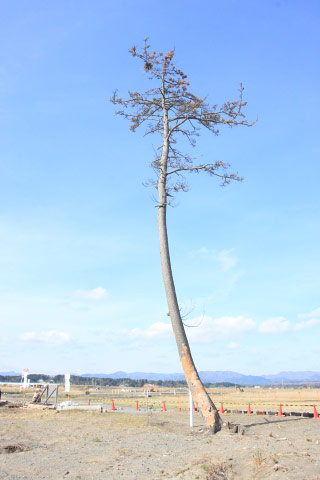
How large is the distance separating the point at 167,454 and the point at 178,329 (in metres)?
3.99

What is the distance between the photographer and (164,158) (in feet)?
48.0

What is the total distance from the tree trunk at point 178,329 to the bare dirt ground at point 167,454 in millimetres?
546

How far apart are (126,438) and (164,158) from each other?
9007 mm

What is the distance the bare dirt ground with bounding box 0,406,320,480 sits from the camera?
22.0 feet

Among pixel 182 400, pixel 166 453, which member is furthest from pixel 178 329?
pixel 182 400

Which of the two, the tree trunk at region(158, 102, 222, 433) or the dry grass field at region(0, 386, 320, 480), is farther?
the tree trunk at region(158, 102, 222, 433)

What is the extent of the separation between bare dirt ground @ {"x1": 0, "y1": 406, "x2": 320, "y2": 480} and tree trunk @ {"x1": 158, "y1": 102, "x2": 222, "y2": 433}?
21.5 inches

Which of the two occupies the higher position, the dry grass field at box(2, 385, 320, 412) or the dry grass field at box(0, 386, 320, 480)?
the dry grass field at box(0, 386, 320, 480)

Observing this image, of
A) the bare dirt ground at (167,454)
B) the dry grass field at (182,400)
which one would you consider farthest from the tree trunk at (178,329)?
the dry grass field at (182,400)

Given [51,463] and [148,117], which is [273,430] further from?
[148,117]

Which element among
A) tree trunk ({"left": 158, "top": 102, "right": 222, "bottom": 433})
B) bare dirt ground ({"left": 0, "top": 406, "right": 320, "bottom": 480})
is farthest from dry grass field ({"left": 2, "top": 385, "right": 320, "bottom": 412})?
bare dirt ground ({"left": 0, "top": 406, "right": 320, "bottom": 480})

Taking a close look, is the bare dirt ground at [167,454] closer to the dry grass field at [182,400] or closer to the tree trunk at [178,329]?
the tree trunk at [178,329]

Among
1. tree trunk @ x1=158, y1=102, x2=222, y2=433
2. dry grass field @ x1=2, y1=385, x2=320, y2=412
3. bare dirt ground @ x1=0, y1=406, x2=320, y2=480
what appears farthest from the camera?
dry grass field @ x1=2, y1=385, x2=320, y2=412

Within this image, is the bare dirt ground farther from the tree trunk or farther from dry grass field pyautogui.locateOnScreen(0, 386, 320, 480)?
the tree trunk
